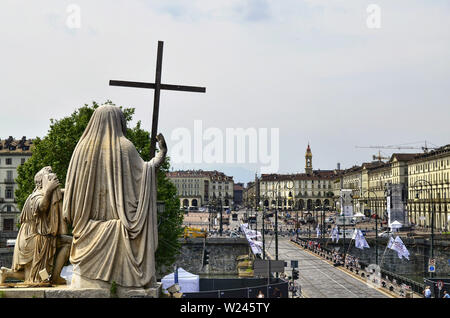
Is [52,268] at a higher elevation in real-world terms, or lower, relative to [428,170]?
lower

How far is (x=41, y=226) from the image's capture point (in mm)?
12773

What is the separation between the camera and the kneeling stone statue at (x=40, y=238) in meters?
12.7

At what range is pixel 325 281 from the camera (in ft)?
173

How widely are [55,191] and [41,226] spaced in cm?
75

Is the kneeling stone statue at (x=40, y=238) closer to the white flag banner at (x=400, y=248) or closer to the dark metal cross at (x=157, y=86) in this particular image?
the dark metal cross at (x=157, y=86)

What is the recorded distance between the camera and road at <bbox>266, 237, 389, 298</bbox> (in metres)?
44.8

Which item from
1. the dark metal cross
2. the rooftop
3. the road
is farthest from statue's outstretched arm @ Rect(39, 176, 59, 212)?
the rooftop

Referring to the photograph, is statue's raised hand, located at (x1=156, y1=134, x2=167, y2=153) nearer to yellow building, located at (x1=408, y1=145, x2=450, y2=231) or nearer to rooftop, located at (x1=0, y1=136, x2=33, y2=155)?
rooftop, located at (x1=0, y1=136, x2=33, y2=155)

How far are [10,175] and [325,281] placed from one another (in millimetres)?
68968

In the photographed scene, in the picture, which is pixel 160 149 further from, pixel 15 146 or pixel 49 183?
pixel 15 146

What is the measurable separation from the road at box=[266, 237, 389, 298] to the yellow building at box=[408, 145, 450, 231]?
48.8m
